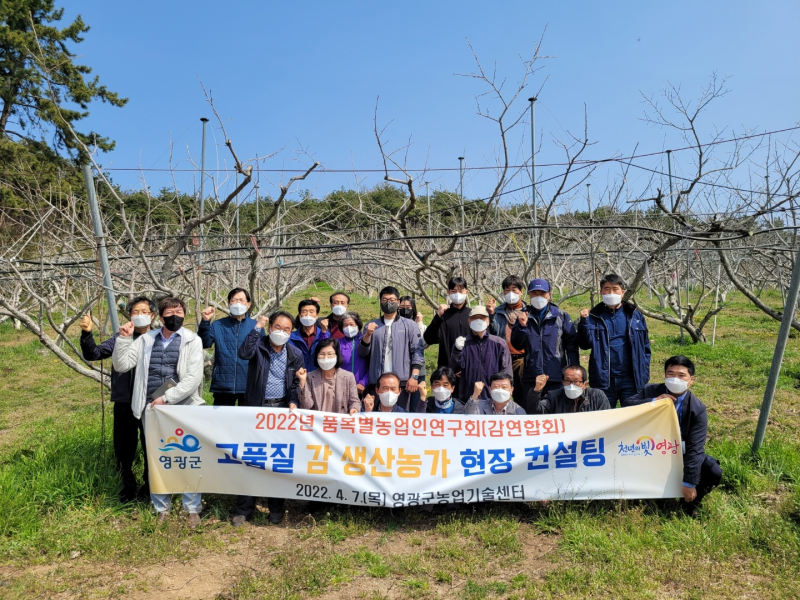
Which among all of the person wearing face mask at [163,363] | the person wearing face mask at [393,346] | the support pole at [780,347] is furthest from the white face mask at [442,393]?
the support pole at [780,347]

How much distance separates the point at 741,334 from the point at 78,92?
17.4 metres

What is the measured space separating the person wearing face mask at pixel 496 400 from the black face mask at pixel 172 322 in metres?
2.33

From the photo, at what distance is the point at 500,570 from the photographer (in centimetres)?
367

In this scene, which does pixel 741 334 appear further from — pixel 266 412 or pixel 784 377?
pixel 266 412

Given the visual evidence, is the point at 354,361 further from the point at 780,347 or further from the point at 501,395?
the point at 780,347

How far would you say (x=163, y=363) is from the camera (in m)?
4.39

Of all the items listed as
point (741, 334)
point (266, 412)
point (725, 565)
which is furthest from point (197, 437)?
point (741, 334)

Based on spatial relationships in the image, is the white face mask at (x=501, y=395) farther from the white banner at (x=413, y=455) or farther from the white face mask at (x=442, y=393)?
the white face mask at (x=442, y=393)

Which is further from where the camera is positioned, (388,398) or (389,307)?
(389,307)

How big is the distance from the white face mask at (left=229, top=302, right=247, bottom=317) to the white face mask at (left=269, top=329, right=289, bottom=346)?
0.47 metres

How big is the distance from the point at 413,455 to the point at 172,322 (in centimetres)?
209

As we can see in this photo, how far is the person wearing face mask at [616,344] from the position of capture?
15.7 feet

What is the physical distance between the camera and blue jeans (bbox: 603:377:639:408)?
4.79m

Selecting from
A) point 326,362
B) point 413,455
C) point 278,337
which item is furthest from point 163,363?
point 413,455
